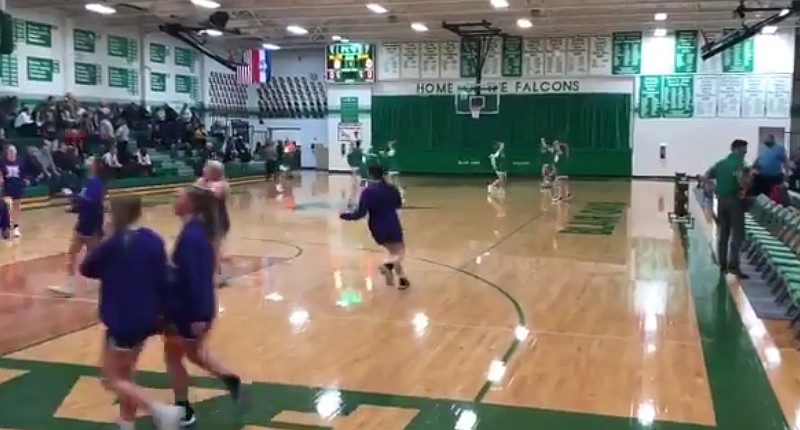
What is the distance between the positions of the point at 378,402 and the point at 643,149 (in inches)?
1098

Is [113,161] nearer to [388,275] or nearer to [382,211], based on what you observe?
[388,275]

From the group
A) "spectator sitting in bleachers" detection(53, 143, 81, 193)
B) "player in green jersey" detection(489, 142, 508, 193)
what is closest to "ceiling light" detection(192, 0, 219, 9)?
"spectator sitting in bleachers" detection(53, 143, 81, 193)


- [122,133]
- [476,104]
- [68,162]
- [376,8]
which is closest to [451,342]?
[68,162]

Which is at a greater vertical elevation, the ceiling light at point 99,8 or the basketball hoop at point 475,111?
the ceiling light at point 99,8

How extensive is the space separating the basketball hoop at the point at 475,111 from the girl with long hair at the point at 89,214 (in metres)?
24.9

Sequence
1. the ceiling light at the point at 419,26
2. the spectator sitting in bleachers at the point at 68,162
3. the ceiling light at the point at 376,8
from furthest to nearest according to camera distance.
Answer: the ceiling light at the point at 419,26 → the ceiling light at the point at 376,8 → the spectator sitting in bleachers at the point at 68,162

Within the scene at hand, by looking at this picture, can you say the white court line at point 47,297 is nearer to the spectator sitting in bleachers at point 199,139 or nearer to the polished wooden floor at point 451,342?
the polished wooden floor at point 451,342

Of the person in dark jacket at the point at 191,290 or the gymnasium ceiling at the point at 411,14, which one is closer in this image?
the person in dark jacket at the point at 191,290

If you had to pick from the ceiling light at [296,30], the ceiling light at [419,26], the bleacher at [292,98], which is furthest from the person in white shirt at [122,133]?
the bleacher at [292,98]

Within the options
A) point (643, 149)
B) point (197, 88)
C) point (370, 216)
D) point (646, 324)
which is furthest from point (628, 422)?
point (197, 88)

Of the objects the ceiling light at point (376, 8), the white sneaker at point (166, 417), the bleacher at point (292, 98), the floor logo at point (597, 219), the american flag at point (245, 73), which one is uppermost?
the ceiling light at point (376, 8)

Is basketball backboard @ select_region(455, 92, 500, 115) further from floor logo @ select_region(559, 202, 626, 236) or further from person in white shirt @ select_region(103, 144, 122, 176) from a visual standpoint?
person in white shirt @ select_region(103, 144, 122, 176)

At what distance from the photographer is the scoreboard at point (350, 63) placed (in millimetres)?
34375

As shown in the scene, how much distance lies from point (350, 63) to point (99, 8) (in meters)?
11.7
